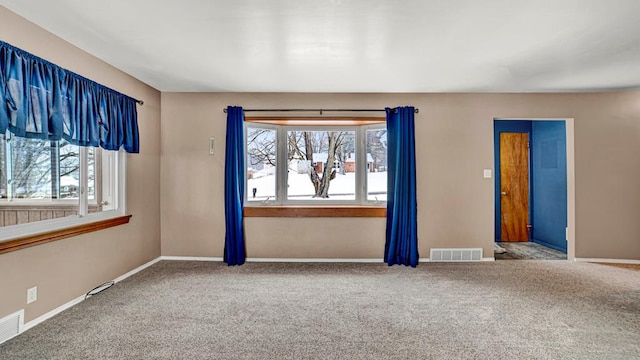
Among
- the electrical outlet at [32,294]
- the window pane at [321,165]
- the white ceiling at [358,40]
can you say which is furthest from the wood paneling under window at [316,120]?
the electrical outlet at [32,294]

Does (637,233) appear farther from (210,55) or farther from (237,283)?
(210,55)

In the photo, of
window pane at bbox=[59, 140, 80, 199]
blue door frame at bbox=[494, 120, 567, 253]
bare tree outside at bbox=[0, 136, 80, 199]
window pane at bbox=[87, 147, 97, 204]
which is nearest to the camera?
bare tree outside at bbox=[0, 136, 80, 199]

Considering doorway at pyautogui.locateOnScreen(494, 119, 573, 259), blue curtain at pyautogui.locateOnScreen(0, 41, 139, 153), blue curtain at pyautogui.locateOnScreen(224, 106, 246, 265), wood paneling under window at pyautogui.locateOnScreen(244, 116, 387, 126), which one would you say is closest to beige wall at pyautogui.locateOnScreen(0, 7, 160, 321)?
blue curtain at pyautogui.locateOnScreen(0, 41, 139, 153)

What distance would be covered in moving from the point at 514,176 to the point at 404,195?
2.69 metres

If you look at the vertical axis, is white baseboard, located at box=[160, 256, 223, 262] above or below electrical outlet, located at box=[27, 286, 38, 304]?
below

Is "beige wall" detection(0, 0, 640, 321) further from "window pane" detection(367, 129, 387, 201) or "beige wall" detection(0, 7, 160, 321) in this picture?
"window pane" detection(367, 129, 387, 201)

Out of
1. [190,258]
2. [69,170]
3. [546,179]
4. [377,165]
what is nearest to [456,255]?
[377,165]

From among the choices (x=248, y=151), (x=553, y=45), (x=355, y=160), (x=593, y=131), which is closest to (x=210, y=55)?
(x=248, y=151)

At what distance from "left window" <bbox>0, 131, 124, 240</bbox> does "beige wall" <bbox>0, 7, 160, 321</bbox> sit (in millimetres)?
212

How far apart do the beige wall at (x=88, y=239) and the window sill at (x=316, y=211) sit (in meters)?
1.29

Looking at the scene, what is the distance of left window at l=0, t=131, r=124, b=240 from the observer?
236cm

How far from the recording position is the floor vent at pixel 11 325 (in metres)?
2.24

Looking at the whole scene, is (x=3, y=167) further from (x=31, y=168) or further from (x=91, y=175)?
(x=91, y=175)

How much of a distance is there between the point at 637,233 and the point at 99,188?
660cm
